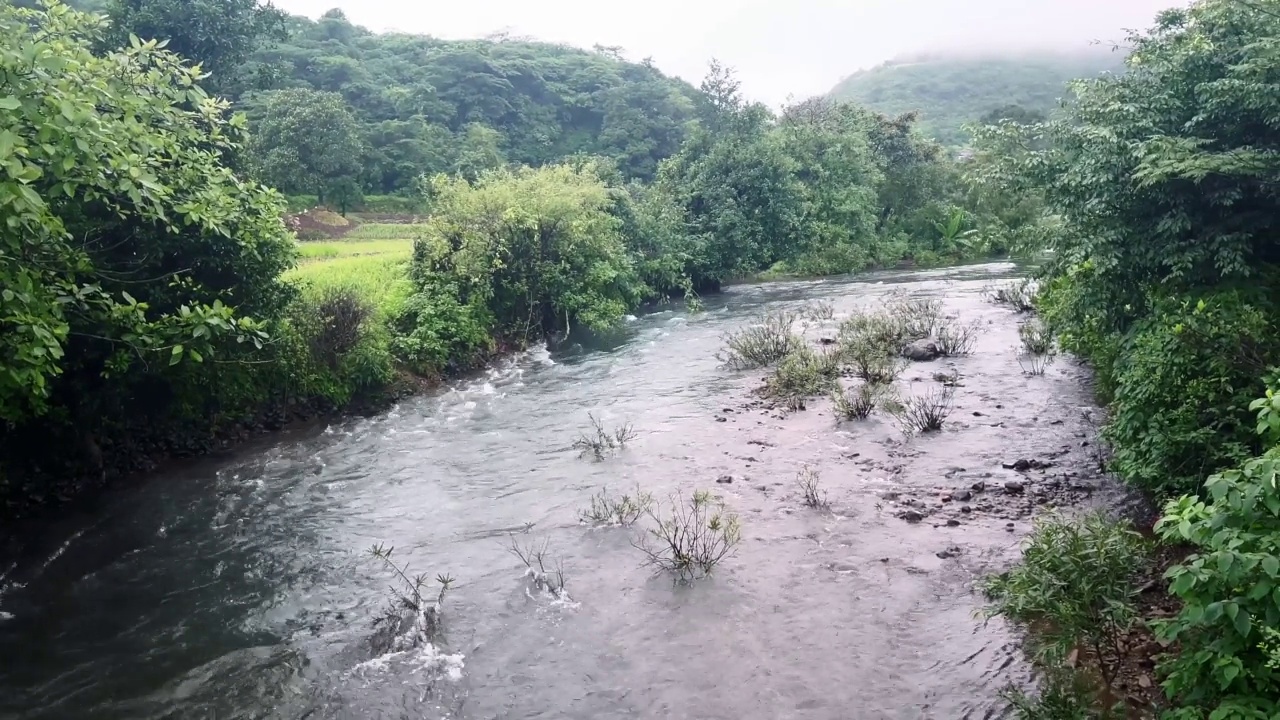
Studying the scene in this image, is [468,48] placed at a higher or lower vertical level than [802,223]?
higher

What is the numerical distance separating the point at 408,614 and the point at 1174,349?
9687 millimetres

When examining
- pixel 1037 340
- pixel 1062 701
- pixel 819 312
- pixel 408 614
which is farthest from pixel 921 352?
pixel 408 614

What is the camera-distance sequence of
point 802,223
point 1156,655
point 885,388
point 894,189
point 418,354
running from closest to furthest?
1. point 1156,655
2. point 885,388
3. point 418,354
4. point 802,223
5. point 894,189

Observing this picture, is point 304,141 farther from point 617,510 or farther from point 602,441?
point 617,510

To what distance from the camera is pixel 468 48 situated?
79812 mm

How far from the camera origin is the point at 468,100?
235 ft

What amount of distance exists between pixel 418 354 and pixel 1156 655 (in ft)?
58.5

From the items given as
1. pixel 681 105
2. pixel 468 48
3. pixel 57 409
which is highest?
pixel 468 48

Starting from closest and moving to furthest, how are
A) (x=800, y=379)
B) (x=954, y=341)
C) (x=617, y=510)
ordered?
(x=617, y=510)
(x=800, y=379)
(x=954, y=341)

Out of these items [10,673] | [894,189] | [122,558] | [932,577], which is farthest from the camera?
[894,189]

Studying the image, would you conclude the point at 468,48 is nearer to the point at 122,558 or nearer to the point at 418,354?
the point at 418,354

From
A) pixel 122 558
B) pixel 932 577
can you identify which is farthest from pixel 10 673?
pixel 932 577

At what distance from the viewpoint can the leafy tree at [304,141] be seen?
141 feet

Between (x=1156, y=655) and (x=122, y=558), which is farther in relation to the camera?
(x=122, y=558)
